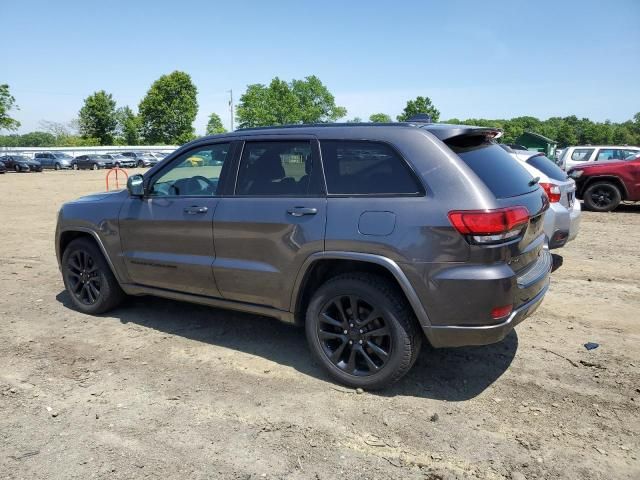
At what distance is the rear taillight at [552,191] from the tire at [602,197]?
689cm

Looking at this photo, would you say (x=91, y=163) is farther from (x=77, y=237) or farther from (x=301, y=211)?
(x=301, y=211)

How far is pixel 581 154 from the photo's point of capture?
15773mm

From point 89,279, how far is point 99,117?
8112 centimetres

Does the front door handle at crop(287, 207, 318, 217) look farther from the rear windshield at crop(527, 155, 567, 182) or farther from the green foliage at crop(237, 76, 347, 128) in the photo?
the green foliage at crop(237, 76, 347, 128)

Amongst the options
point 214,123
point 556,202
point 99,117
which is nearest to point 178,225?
point 556,202

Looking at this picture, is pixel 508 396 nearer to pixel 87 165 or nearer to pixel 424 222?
pixel 424 222

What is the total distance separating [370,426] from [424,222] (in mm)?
1304

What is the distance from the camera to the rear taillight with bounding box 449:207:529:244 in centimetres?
296

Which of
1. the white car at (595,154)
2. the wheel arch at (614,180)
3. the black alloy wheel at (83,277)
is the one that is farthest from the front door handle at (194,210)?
the white car at (595,154)

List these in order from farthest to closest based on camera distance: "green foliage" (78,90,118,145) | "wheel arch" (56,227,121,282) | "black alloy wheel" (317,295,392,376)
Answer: "green foliage" (78,90,118,145)
"wheel arch" (56,227,121,282)
"black alloy wheel" (317,295,392,376)

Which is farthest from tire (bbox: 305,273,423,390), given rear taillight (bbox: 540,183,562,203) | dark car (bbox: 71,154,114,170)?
dark car (bbox: 71,154,114,170)

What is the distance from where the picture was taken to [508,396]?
3377 millimetres

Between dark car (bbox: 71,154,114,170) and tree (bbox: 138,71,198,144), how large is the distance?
1255 inches

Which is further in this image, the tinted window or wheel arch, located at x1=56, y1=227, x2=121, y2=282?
wheel arch, located at x1=56, y1=227, x2=121, y2=282
